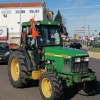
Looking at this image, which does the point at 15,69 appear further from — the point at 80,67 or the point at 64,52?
the point at 80,67

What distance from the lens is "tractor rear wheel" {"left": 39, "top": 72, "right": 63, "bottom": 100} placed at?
301 inches

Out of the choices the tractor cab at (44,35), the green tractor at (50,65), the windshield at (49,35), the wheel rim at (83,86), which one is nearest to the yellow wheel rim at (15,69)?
the green tractor at (50,65)

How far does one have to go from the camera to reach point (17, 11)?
93.9 meters

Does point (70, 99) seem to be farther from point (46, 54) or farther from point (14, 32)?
point (14, 32)

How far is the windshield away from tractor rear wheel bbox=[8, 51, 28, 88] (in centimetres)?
107

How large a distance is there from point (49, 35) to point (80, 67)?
1816 millimetres

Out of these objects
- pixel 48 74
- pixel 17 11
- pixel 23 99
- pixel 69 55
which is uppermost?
pixel 17 11

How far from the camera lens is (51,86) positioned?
25.6 ft

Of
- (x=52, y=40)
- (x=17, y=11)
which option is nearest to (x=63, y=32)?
(x=52, y=40)

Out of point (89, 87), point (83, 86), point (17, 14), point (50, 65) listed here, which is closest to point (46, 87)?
point (50, 65)

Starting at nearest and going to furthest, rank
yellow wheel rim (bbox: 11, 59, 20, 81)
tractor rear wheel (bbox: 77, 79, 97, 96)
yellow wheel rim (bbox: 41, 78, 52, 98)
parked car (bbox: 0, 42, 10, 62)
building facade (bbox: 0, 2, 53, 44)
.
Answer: yellow wheel rim (bbox: 41, 78, 52, 98) < tractor rear wheel (bbox: 77, 79, 97, 96) < yellow wheel rim (bbox: 11, 59, 20, 81) < parked car (bbox: 0, 42, 10, 62) < building facade (bbox: 0, 2, 53, 44)

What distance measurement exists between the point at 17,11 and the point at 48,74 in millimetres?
87725

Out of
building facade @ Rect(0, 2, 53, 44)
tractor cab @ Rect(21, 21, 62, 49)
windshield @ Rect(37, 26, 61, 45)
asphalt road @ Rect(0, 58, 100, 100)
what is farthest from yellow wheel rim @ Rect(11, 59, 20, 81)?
building facade @ Rect(0, 2, 53, 44)

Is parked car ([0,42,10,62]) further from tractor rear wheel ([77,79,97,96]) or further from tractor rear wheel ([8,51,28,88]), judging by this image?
tractor rear wheel ([77,79,97,96])
